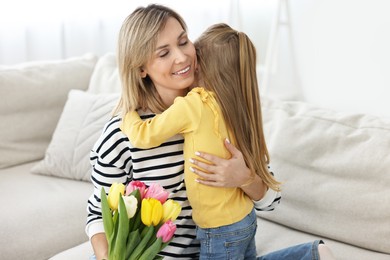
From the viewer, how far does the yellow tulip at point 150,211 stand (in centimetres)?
128

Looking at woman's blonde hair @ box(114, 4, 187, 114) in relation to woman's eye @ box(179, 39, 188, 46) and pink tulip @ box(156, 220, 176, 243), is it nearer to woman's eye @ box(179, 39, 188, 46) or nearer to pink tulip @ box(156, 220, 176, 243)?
woman's eye @ box(179, 39, 188, 46)

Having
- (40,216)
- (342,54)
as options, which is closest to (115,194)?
(40,216)

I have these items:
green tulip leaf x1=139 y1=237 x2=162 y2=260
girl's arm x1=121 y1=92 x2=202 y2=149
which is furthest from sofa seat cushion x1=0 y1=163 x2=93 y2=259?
green tulip leaf x1=139 y1=237 x2=162 y2=260

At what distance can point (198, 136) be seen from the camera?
58.5 inches

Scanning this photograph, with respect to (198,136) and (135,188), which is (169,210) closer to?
(135,188)

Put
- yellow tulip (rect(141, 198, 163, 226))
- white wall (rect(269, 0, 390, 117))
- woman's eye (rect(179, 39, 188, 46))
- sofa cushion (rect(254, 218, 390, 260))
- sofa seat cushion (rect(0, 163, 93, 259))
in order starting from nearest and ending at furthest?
yellow tulip (rect(141, 198, 163, 226)), woman's eye (rect(179, 39, 188, 46)), sofa cushion (rect(254, 218, 390, 260)), sofa seat cushion (rect(0, 163, 93, 259)), white wall (rect(269, 0, 390, 117))

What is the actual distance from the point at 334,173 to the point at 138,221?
0.81 meters

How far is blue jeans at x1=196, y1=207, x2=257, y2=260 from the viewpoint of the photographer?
1.51m

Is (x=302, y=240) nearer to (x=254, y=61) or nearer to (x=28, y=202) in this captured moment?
(x=254, y=61)

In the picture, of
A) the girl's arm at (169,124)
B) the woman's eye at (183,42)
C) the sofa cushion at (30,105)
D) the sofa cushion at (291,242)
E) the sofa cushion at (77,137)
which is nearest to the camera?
the girl's arm at (169,124)

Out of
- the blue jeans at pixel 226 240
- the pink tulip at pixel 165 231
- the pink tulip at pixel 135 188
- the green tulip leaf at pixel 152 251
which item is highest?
the pink tulip at pixel 135 188

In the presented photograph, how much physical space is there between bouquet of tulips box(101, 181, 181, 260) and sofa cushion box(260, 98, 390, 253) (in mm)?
747

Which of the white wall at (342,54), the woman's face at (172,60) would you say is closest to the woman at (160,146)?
the woman's face at (172,60)

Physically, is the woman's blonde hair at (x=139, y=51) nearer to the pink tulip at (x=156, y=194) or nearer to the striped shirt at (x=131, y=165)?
the striped shirt at (x=131, y=165)
